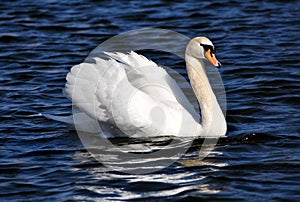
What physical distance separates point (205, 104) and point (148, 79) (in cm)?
70

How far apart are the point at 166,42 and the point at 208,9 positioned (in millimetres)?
2581

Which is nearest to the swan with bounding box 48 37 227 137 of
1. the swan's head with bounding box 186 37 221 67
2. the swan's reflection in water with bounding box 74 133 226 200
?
the swan's head with bounding box 186 37 221 67

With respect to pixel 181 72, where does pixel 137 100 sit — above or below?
above

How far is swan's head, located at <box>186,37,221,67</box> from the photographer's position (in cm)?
884

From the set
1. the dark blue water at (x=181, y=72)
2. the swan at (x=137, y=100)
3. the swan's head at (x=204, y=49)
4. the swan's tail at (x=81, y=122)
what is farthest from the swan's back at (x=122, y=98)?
the swan's head at (x=204, y=49)

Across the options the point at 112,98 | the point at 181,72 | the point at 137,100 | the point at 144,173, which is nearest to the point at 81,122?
the point at 112,98

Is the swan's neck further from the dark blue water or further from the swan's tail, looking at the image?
the swan's tail

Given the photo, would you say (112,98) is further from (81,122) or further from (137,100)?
(81,122)

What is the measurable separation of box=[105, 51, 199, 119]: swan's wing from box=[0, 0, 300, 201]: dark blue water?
64 cm

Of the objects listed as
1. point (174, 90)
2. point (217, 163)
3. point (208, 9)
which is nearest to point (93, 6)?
point (208, 9)

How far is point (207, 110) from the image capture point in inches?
353

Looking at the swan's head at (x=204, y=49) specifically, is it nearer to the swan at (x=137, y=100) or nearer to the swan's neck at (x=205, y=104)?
the swan at (x=137, y=100)

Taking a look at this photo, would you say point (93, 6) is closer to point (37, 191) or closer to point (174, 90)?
point (174, 90)

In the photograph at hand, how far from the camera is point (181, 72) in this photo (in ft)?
40.7
